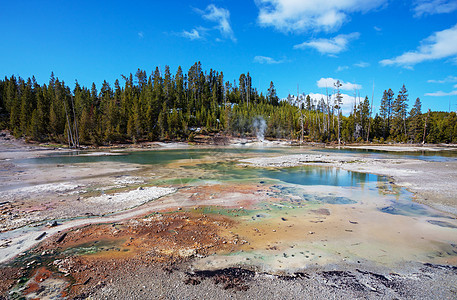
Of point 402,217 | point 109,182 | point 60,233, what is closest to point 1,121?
point 109,182

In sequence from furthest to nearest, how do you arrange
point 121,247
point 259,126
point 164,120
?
point 259,126
point 164,120
point 121,247

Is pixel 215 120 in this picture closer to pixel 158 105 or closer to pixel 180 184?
pixel 158 105

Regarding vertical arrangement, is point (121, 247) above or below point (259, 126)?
below

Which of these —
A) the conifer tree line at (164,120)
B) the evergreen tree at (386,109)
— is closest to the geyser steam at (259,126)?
the conifer tree line at (164,120)

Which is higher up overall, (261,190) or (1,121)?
(1,121)

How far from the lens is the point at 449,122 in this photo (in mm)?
59250

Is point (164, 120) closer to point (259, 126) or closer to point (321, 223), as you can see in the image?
point (259, 126)

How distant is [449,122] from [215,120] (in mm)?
68384

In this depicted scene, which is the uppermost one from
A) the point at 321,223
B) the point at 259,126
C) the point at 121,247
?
the point at 259,126

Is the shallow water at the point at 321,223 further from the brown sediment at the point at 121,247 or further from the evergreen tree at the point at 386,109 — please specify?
the evergreen tree at the point at 386,109

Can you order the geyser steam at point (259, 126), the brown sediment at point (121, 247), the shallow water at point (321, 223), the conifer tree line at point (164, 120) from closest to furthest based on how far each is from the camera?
the brown sediment at point (121, 247)
the shallow water at point (321, 223)
the conifer tree line at point (164, 120)
the geyser steam at point (259, 126)

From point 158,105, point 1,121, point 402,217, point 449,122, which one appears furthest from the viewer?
point 158,105

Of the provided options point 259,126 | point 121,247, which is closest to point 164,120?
point 259,126

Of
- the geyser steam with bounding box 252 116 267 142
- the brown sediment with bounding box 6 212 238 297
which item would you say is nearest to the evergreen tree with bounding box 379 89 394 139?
the geyser steam with bounding box 252 116 267 142
